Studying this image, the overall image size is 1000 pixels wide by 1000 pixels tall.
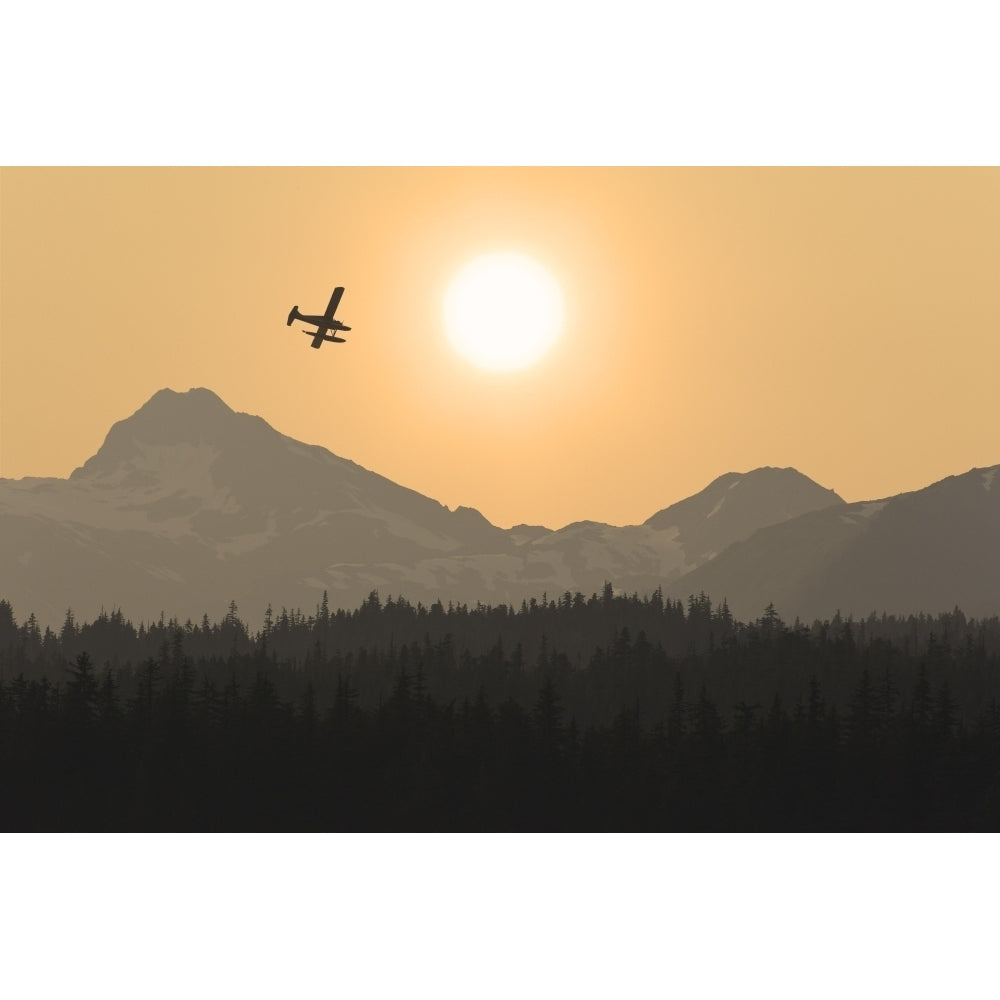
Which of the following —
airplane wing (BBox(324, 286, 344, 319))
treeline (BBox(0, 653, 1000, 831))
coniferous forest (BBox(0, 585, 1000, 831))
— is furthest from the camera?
coniferous forest (BBox(0, 585, 1000, 831))

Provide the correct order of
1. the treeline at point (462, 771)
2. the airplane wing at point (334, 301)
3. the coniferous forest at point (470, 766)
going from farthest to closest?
the coniferous forest at point (470, 766) → the treeline at point (462, 771) → the airplane wing at point (334, 301)

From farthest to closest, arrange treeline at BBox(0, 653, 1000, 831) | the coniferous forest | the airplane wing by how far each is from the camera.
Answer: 1. the coniferous forest
2. treeline at BBox(0, 653, 1000, 831)
3. the airplane wing

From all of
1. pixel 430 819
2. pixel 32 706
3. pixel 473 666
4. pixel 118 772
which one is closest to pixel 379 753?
pixel 430 819

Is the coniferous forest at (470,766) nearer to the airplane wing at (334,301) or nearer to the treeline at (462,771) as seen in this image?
the treeline at (462,771)

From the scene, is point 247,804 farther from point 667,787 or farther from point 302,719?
point 667,787

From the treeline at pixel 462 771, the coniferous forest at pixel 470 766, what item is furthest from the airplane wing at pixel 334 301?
the coniferous forest at pixel 470 766

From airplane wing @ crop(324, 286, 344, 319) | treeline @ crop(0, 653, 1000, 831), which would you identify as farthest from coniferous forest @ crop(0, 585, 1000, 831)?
airplane wing @ crop(324, 286, 344, 319)

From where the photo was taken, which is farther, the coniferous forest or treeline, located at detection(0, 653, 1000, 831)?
the coniferous forest

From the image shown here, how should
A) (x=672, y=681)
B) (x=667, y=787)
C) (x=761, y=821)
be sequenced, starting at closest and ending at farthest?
(x=761, y=821)
(x=667, y=787)
(x=672, y=681)

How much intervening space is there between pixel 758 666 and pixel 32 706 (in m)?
91.5

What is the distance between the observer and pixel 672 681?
616ft

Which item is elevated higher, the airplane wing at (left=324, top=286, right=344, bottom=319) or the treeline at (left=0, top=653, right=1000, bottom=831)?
the airplane wing at (left=324, top=286, right=344, bottom=319)

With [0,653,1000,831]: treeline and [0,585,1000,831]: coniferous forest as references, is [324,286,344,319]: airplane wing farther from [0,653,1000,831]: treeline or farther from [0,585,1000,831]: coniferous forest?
[0,585,1000,831]: coniferous forest

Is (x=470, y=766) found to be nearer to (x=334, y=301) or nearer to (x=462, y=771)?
(x=462, y=771)
